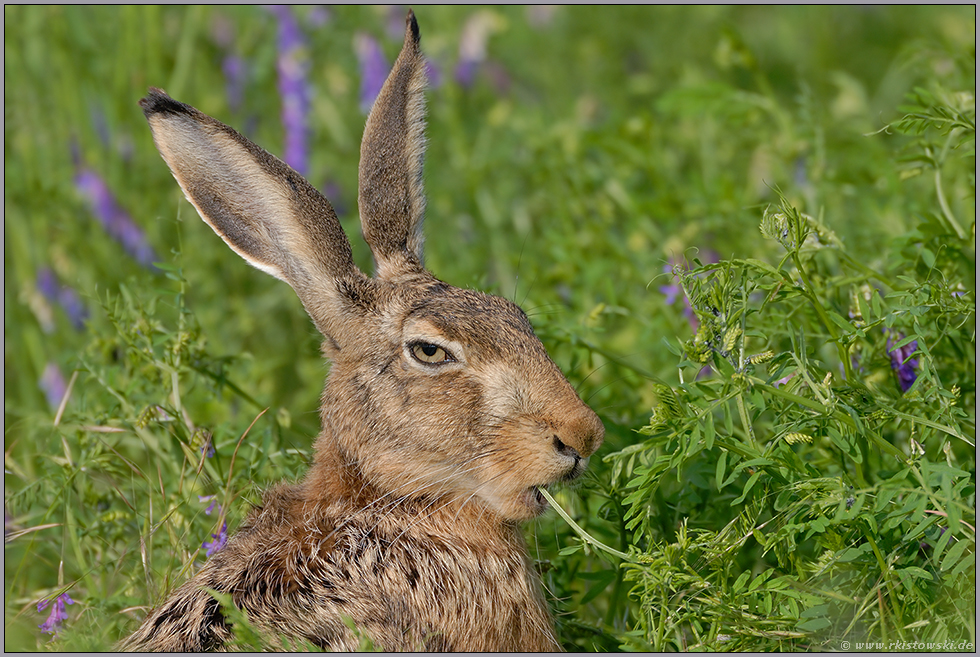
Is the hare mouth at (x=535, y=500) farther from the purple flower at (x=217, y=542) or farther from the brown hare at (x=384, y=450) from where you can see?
the purple flower at (x=217, y=542)

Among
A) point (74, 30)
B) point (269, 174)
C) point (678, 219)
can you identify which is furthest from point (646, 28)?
point (269, 174)

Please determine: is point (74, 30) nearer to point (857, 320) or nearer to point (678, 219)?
point (678, 219)

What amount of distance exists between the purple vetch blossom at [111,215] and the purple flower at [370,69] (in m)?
1.53

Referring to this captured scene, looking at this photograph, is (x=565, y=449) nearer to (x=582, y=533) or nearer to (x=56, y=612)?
(x=582, y=533)

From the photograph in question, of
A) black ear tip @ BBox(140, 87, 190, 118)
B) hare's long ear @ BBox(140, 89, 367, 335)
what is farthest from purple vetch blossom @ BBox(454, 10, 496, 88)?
black ear tip @ BBox(140, 87, 190, 118)

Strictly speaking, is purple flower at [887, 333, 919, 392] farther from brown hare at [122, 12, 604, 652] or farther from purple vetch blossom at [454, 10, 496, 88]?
purple vetch blossom at [454, 10, 496, 88]

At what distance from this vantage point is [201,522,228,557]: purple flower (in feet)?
13.1

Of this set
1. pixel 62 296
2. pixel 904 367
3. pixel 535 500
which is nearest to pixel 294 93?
pixel 62 296

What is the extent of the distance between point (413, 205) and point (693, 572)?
78.8 inches

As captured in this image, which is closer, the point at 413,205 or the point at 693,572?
the point at 693,572

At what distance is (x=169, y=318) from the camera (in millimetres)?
6195

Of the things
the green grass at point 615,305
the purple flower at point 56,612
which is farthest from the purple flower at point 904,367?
the purple flower at point 56,612

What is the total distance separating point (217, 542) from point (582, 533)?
145 cm

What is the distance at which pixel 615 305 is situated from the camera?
5.07 m
